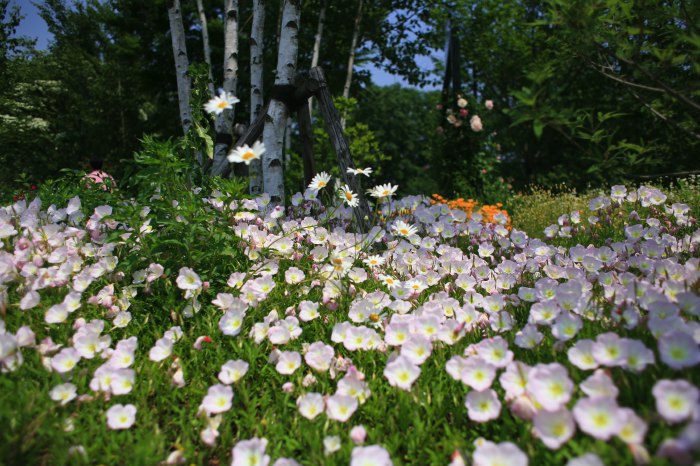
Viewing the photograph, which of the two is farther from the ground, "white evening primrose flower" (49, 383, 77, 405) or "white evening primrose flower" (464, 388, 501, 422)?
"white evening primrose flower" (464, 388, 501, 422)

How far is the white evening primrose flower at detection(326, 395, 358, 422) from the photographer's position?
145 cm

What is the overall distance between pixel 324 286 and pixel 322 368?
748 millimetres

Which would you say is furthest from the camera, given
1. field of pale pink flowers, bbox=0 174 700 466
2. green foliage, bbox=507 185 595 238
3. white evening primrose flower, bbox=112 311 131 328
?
green foliage, bbox=507 185 595 238

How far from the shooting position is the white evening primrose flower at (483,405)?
1.34 metres

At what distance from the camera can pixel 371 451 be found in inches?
47.7

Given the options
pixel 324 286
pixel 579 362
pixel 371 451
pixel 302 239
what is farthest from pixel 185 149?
pixel 579 362

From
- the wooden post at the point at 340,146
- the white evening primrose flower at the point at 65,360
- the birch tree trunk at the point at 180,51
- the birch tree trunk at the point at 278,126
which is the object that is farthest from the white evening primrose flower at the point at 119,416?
the birch tree trunk at the point at 180,51

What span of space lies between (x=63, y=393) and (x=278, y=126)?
9.97 feet

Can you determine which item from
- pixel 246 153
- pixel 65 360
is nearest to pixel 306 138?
pixel 246 153

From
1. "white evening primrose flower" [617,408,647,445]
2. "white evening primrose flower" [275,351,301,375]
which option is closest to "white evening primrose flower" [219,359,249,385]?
"white evening primrose flower" [275,351,301,375]

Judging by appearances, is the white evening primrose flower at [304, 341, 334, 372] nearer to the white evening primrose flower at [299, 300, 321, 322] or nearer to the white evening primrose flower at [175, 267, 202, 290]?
the white evening primrose flower at [299, 300, 321, 322]

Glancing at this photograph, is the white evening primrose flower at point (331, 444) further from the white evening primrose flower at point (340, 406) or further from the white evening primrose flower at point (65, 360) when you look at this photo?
the white evening primrose flower at point (65, 360)

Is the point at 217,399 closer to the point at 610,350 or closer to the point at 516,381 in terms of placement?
the point at 516,381

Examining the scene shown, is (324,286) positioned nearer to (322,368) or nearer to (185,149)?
(322,368)
